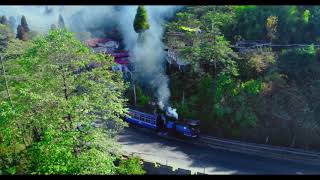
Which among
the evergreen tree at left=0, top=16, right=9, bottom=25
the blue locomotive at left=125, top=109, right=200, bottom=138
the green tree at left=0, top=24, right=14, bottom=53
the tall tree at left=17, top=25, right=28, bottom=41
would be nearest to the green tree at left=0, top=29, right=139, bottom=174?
the green tree at left=0, top=24, right=14, bottom=53

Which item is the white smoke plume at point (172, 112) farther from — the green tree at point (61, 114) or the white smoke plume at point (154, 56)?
the green tree at point (61, 114)

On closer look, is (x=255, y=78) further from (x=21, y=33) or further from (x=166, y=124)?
(x=21, y=33)

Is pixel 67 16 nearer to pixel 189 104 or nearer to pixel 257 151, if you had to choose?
pixel 189 104

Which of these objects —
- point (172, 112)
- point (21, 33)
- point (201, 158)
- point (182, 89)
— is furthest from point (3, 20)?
point (201, 158)

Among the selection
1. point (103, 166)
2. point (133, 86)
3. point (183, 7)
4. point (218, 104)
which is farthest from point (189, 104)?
point (103, 166)

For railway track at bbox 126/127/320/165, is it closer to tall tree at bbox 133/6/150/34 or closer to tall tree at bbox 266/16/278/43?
tall tree at bbox 266/16/278/43
